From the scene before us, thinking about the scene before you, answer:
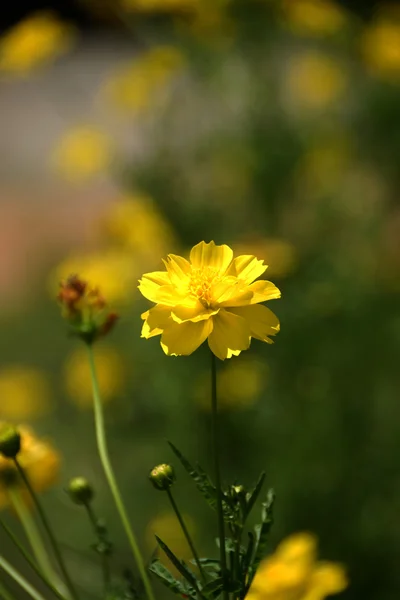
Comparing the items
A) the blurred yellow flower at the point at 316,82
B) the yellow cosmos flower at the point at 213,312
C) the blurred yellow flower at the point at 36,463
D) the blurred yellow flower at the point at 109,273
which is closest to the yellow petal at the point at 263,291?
the yellow cosmos flower at the point at 213,312

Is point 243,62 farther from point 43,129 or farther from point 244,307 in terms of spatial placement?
point 43,129

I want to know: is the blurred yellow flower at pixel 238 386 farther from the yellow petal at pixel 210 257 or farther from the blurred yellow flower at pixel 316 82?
the yellow petal at pixel 210 257

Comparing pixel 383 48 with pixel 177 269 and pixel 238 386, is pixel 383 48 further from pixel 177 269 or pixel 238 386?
pixel 177 269

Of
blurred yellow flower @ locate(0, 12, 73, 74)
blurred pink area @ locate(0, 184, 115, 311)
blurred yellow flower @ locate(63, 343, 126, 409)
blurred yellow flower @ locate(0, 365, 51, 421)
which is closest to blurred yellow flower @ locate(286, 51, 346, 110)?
blurred yellow flower @ locate(0, 12, 73, 74)

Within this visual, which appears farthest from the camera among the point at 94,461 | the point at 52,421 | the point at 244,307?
the point at 52,421

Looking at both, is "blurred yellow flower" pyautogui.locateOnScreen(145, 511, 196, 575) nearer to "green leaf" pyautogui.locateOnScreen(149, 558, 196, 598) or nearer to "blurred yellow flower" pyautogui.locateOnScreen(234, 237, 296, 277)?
"blurred yellow flower" pyautogui.locateOnScreen(234, 237, 296, 277)

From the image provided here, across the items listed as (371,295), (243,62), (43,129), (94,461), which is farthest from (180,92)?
(43,129)
